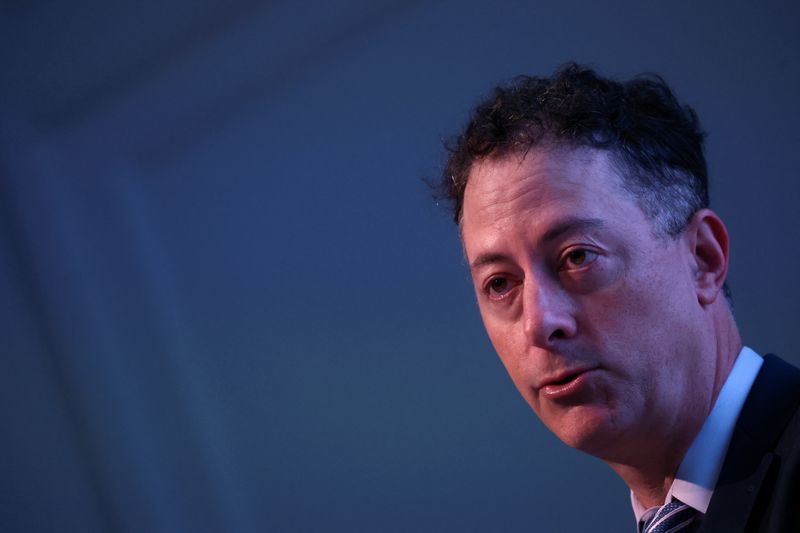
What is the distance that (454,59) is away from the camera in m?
2.15

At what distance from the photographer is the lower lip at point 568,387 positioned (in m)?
1.30

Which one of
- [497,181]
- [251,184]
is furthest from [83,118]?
[497,181]

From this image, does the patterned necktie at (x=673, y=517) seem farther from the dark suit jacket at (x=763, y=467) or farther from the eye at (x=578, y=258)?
the eye at (x=578, y=258)

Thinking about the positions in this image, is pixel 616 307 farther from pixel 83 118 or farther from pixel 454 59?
pixel 83 118

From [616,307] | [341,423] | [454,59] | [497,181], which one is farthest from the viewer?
[341,423]

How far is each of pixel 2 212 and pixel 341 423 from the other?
3.33 ft

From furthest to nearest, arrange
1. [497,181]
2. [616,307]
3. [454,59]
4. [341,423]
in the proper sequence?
[341,423]
[454,59]
[497,181]
[616,307]

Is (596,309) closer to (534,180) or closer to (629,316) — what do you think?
(629,316)

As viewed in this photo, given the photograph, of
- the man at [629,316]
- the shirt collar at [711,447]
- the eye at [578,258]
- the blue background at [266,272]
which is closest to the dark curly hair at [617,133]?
the man at [629,316]

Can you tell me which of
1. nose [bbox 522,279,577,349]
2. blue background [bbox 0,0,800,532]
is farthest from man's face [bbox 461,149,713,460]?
blue background [bbox 0,0,800,532]

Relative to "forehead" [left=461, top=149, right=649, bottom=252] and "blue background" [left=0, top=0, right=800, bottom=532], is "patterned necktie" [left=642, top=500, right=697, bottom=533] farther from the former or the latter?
"blue background" [left=0, top=0, right=800, bottom=532]

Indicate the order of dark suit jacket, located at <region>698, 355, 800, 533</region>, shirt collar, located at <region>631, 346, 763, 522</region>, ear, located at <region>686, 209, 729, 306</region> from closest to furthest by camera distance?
dark suit jacket, located at <region>698, 355, 800, 533</region> < shirt collar, located at <region>631, 346, 763, 522</region> < ear, located at <region>686, 209, 729, 306</region>

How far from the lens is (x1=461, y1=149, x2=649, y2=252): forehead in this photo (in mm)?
1348

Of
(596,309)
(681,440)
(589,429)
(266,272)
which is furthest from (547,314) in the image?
(266,272)
